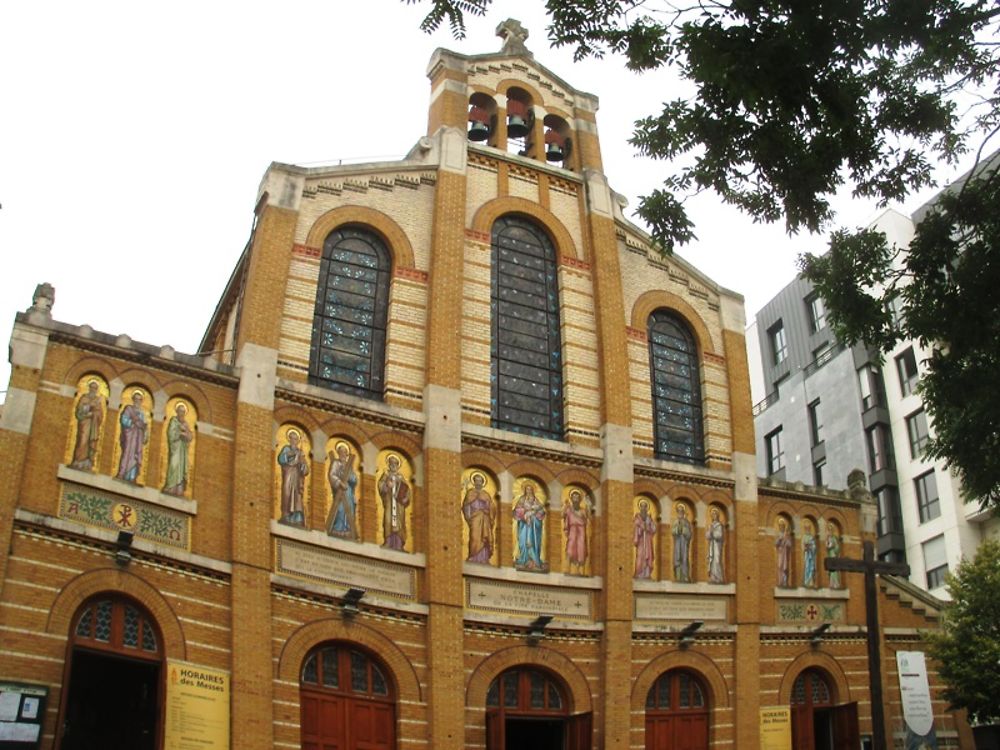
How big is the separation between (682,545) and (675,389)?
165 inches

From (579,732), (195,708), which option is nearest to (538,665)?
(579,732)

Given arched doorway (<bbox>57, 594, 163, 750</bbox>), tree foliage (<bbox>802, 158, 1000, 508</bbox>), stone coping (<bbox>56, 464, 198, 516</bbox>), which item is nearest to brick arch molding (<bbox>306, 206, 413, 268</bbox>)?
stone coping (<bbox>56, 464, 198, 516</bbox>)

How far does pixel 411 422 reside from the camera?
25.4 m

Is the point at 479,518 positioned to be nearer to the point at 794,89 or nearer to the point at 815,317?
the point at 794,89

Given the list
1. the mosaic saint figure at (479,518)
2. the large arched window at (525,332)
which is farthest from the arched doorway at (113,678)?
the large arched window at (525,332)

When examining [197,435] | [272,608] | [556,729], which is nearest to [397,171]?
[197,435]

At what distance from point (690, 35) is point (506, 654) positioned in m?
14.8

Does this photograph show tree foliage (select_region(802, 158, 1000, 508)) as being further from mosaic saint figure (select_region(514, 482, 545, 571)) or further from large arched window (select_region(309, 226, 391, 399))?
large arched window (select_region(309, 226, 391, 399))

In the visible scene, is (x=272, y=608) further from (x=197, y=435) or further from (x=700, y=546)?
(x=700, y=546)

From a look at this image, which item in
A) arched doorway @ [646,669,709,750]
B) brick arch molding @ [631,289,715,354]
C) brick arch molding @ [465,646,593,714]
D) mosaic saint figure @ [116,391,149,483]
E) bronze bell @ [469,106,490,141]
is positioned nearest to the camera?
mosaic saint figure @ [116,391,149,483]

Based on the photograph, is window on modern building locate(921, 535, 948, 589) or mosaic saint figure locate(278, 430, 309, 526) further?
window on modern building locate(921, 535, 948, 589)

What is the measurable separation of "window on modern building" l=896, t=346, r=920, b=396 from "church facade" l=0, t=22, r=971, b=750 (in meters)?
18.7

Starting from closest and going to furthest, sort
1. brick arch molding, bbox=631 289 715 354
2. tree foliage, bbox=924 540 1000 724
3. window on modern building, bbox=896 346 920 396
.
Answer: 1. tree foliage, bbox=924 540 1000 724
2. brick arch molding, bbox=631 289 715 354
3. window on modern building, bbox=896 346 920 396

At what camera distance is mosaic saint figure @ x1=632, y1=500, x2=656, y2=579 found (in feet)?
89.2
